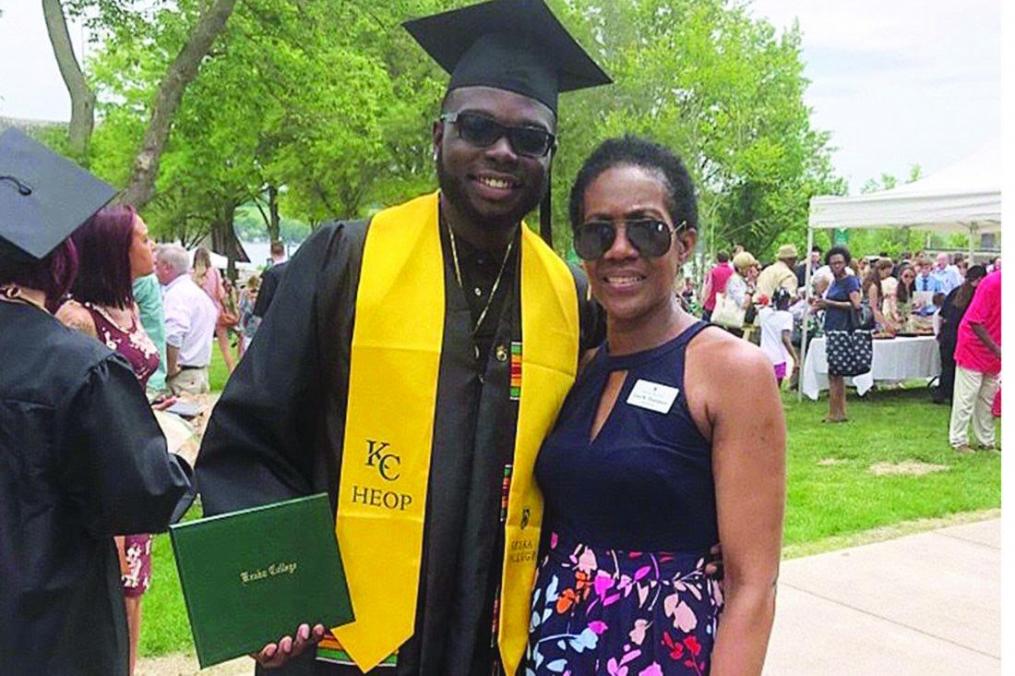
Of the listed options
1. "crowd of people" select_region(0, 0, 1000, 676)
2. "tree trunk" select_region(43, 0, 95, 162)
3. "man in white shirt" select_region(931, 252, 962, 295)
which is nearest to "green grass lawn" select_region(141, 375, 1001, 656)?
"crowd of people" select_region(0, 0, 1000, 676)

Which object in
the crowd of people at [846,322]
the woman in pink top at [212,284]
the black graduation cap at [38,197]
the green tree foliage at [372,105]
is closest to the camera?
the black graduation cap at [38,197]

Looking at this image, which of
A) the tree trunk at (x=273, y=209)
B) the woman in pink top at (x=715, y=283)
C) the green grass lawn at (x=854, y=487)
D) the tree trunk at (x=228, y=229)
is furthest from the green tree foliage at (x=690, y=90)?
the green grass lawn at (x=854, y=487)

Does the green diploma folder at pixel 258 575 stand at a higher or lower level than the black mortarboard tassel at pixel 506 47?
lower

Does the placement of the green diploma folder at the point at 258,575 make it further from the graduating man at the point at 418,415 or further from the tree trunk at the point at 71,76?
the tree trunk at the point at 71,76

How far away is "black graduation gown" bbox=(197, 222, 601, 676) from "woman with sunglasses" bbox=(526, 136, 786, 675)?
0.42ft

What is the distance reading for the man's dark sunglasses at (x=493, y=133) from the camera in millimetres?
1918

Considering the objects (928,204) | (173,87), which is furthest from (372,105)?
(928,204)

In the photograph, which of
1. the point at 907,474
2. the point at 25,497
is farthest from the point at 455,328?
the point at 907,474

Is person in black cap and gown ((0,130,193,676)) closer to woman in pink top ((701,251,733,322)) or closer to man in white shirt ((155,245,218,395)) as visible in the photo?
man in white shirt ((155,245,218,395))

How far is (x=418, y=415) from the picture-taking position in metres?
1.85

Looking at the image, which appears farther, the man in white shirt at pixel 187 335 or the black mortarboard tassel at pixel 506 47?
the man in white shirt at pixel 187 335

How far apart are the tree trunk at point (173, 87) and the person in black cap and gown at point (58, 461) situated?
34.2 feet

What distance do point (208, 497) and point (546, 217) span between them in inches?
37.9

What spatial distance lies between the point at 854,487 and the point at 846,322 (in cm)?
310
